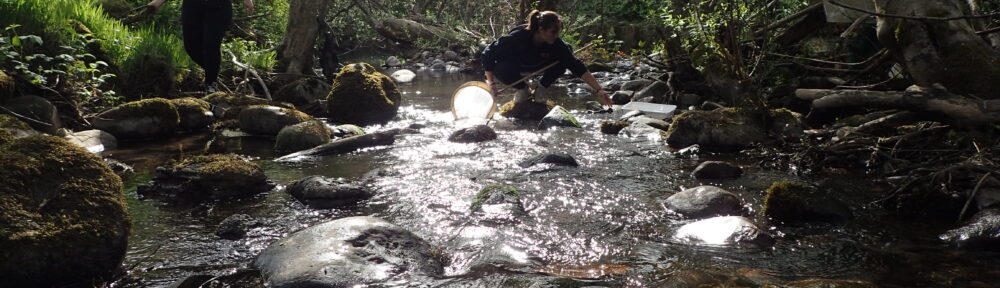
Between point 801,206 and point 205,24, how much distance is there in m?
5.77

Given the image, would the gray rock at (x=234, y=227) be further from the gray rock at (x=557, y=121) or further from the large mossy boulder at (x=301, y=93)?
the large mossy boulder at (x=301, y=93)

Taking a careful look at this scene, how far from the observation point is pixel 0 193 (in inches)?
119

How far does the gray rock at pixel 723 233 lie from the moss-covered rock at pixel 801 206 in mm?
399

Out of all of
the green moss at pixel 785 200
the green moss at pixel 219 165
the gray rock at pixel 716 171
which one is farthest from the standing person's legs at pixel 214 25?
the green moss at pixel 785 200

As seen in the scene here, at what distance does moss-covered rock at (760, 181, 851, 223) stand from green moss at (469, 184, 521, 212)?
1643mm

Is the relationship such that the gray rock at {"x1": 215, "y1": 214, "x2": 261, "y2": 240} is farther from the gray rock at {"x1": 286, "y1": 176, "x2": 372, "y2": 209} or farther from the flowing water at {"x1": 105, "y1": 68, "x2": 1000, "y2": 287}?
the gray rock at {"x1": 286, "y1": 176, "x2": 372, "y2": 209}

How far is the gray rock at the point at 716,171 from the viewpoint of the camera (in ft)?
17.6

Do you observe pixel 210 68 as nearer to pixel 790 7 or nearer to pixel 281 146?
pixel 281 146

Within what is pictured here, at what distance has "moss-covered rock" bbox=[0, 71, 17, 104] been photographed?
6.08m

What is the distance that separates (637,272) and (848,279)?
37.7 inches

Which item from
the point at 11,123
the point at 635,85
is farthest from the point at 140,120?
the point at 635,85

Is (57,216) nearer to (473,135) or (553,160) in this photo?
(553,160)

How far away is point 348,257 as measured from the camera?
11.0ft

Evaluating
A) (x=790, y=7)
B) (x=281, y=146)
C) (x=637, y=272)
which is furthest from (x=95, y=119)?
(x=790, y=7)
